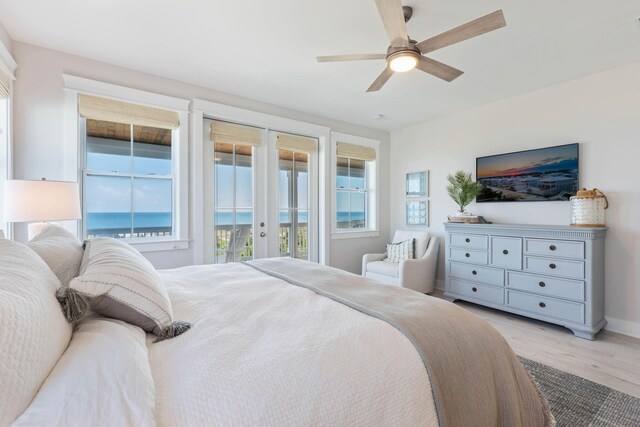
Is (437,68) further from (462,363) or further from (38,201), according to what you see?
(38,201)

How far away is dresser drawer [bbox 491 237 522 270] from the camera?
3.14 meters

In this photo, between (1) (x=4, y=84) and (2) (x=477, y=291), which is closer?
(1) (x=4, y=84)

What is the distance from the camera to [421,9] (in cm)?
201

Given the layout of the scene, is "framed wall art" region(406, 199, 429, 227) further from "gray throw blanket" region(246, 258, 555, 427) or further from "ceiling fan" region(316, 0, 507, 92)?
"gray throw blanket" region(246, 258, 555, 427)

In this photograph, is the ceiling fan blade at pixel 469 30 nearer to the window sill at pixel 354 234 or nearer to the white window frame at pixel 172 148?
the white window frame at pixel 172 148

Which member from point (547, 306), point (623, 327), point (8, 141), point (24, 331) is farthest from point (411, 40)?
point (623, 327)

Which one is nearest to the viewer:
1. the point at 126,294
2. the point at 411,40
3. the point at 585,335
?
the point at 126,294

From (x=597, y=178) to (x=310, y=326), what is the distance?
3.48 metres

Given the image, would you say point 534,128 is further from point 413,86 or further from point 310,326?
point 310,326

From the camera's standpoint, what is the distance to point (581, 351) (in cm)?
248

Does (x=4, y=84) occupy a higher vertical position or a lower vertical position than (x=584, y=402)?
higher

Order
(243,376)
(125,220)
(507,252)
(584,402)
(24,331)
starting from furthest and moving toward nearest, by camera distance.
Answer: (507,252) < (125,220) < (584,402) < (243,376) < (24,331)

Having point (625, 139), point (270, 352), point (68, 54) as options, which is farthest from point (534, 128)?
point (68, 54)

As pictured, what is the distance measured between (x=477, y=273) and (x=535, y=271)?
1.96 feet
